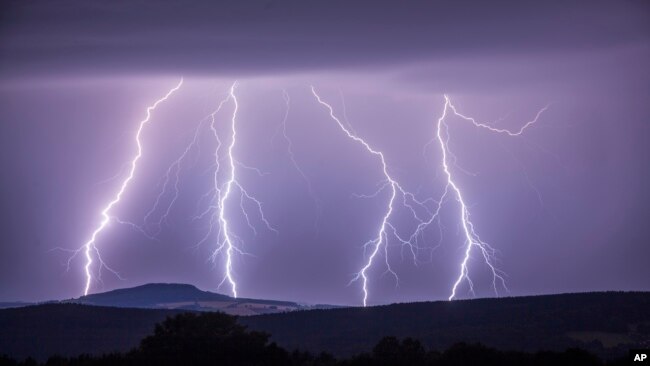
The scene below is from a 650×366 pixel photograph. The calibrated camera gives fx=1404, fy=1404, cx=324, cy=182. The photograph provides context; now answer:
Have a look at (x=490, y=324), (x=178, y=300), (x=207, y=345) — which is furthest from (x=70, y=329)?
(x=178, y=300)

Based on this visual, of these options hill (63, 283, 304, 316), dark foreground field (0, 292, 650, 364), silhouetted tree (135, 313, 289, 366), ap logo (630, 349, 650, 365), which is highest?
hill (63, 283, 304, 316)

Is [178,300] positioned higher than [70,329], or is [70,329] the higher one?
[178,300]

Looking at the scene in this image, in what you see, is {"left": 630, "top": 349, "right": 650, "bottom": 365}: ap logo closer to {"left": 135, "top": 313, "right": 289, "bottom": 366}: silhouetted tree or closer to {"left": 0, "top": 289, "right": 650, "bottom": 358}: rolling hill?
{"left": 135, "top": 313, "right": 289, "bottom": 366}: silhouetted tree

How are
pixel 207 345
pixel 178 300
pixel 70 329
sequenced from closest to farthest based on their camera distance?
pixel 207 345 < pixel 70 329 < pixel 178 300

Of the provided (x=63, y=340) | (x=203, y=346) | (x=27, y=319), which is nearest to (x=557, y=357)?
(x=203, y=346)

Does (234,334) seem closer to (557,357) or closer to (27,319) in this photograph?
(557,357)

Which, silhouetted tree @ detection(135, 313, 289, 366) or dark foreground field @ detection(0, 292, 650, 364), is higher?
dark foreground field @ detection(0, 292, 650, 364)

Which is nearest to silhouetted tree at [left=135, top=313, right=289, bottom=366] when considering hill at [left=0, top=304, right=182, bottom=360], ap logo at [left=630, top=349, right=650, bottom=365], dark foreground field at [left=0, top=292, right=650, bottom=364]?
dark foreground field at [left=0, top=292, right=650, bottom=364]

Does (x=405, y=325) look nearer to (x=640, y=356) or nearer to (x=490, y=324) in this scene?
(x=490, y=324)
